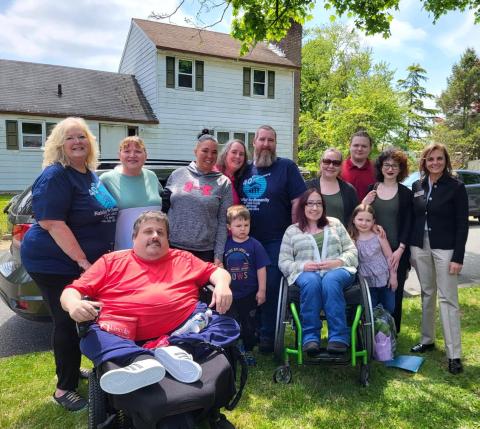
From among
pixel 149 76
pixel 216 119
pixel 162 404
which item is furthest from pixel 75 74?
pixel 162 404

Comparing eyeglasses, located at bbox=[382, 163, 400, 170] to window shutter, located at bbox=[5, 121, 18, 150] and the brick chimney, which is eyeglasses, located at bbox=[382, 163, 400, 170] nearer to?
window shutter, located at bbox=[5, 121, 18, 150]

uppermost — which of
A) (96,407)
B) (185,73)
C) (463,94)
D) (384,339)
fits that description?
(463,94)

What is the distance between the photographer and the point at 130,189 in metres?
3.27

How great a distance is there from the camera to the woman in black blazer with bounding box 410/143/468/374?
354cm

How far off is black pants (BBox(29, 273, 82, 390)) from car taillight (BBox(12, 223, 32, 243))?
0.94m

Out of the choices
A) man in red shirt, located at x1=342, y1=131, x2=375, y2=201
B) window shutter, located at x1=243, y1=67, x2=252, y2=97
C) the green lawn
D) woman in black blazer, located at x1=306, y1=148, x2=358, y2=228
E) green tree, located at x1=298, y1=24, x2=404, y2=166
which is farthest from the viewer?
green tree, located at x1=298, y1=24, x2=404, y2=166

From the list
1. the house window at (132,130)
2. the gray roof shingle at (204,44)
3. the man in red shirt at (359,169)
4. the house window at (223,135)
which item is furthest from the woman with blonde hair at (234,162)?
the house window at (223,135)

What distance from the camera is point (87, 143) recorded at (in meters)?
2.90

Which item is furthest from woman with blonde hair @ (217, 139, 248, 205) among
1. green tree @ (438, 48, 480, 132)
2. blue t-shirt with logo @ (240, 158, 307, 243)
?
green tree @ (438, 48, 480, 132)

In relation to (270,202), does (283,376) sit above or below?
below

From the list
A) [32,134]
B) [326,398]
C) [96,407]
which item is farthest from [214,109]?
[96,407]

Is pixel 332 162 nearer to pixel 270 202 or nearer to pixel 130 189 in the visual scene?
pixel 270 202

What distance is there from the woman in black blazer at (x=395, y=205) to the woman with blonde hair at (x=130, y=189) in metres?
2.02

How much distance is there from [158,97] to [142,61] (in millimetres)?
2344
